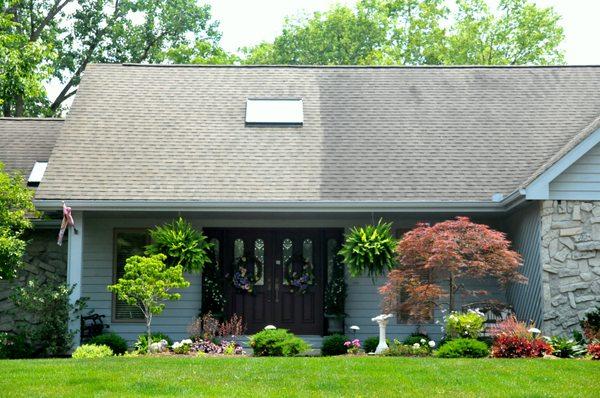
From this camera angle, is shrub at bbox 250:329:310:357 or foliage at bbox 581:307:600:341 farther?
foliage at bbox 581:307:600:341

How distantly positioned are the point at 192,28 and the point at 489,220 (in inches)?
692

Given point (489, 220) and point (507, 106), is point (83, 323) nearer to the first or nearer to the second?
point (489, 220)

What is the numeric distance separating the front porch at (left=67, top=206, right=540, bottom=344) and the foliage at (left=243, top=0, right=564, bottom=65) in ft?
60.6

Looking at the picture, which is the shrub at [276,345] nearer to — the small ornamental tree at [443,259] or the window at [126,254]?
the small ornamental tree at [443,259]

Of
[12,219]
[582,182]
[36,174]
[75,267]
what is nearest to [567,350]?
[582,182]

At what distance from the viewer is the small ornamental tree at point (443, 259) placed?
1461 cm

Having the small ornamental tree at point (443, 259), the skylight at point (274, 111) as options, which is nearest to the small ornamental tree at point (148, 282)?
the small ornamental tree at point (443, 259)

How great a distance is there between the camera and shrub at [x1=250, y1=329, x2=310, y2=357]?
45.7 feet

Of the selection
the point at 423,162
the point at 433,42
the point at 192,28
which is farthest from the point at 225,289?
the point at 433,42

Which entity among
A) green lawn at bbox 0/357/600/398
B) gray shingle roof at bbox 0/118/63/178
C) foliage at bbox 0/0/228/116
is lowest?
green lawn at bbox 0/357/600/398

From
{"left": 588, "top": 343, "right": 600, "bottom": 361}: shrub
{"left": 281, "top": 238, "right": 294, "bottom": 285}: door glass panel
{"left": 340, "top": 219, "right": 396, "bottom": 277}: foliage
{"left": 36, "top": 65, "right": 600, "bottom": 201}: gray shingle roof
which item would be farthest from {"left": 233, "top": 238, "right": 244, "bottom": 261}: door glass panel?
{"left": 588, "top": 343, "right": 600, "bottom": 361}: shrub

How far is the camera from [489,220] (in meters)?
17.8

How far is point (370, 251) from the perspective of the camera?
616 inches

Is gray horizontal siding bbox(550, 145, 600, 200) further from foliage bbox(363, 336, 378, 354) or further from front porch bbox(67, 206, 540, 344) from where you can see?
foliage bbox(363, 336, 378, 354)
